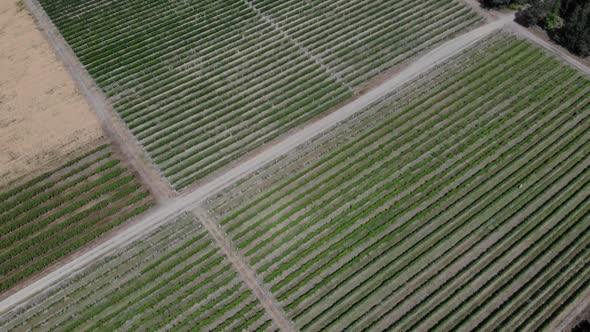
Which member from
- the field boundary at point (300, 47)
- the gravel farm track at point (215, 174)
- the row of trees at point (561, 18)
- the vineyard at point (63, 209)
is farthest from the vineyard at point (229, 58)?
the row of trees at point (561, 18)

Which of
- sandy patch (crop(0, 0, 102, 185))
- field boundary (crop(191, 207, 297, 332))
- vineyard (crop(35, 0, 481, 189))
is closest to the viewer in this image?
field boundary (crop(191, 207, 297, 332))

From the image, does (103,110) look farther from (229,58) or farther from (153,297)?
(153,297)

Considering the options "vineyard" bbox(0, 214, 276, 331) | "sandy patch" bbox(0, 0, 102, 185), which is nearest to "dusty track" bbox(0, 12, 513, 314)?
"vineyard" bbox(0, 214, 276, 331)

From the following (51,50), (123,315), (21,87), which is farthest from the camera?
(51,50)

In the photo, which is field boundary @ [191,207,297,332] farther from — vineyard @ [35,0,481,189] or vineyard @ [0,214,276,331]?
vineyard @ [35,0,481,189]

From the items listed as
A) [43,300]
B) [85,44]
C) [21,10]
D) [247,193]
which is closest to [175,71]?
[85,44]

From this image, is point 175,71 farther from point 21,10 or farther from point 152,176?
point 21,10

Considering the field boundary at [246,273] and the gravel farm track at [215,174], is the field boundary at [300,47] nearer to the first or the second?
the gravel farm track at [215,174]

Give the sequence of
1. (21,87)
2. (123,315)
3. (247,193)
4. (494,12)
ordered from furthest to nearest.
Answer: (494,12), (21,87), (247,193), (123,315)
